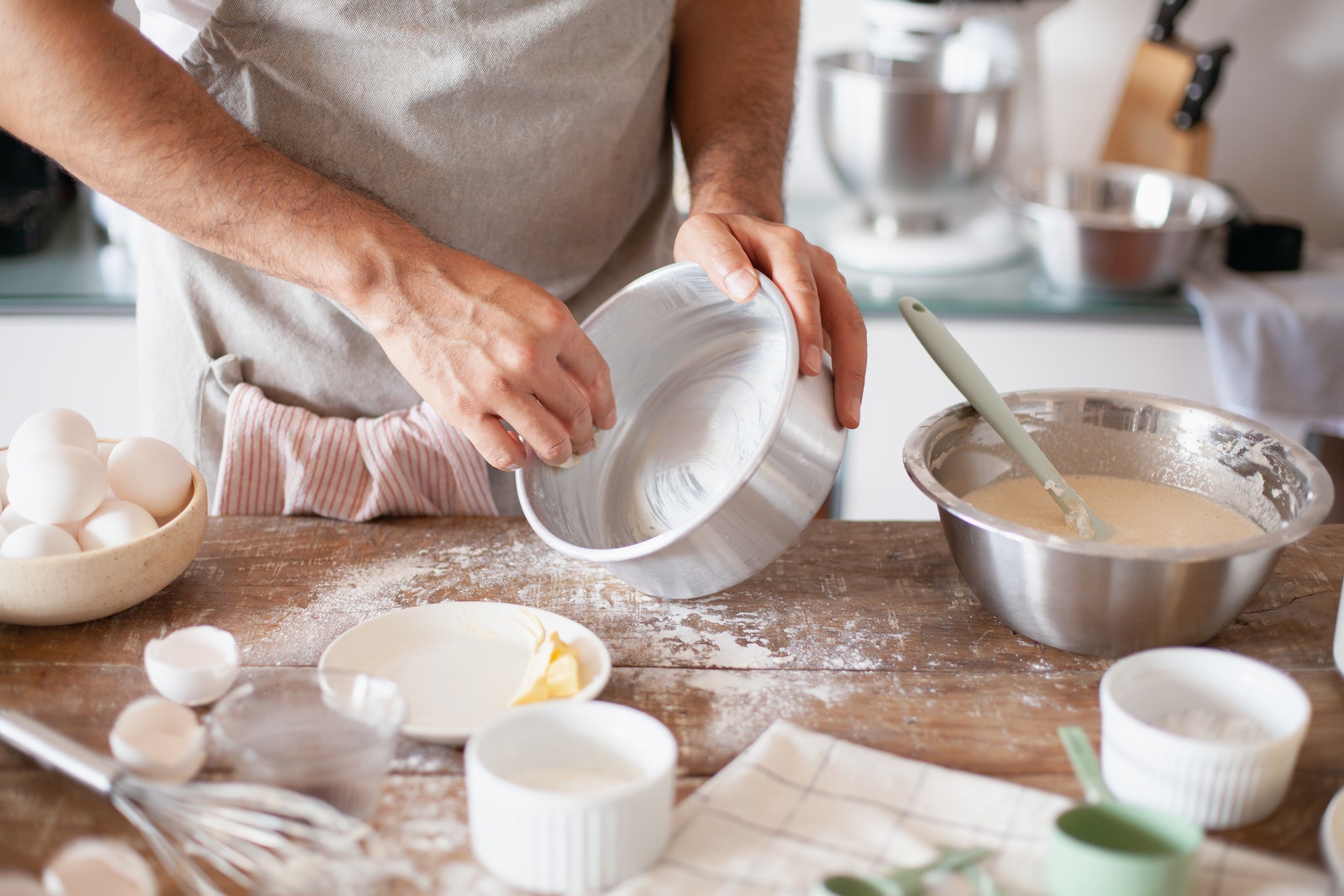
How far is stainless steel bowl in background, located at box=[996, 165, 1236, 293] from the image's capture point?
1926 millimetres

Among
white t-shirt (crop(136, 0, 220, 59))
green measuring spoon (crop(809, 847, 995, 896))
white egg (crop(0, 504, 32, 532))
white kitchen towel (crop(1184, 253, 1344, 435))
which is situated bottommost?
white kitchen towel (crop(1184, 253, 1344, 435))

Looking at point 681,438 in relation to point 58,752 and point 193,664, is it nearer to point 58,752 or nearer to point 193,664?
point 193,664

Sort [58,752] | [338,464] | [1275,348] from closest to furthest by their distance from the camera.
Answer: [58,752] < [338,464] < [1275,348]

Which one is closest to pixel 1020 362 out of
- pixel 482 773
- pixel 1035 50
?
pixel 1035 50

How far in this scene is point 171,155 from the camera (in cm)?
100

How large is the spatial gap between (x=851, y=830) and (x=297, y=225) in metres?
0.66

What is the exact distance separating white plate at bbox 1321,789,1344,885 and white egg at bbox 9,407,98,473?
3.06 ft

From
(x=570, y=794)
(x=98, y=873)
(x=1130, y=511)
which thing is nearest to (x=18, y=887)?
(x=98, y=873)

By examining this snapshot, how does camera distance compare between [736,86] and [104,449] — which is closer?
[104,449]

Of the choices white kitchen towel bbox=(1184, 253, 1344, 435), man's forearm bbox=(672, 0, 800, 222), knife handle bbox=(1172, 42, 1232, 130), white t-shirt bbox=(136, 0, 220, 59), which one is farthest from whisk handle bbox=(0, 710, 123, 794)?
knife handle bbox=(1172, 42, 1232, 130)

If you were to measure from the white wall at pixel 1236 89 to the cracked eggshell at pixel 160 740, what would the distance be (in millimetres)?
1762

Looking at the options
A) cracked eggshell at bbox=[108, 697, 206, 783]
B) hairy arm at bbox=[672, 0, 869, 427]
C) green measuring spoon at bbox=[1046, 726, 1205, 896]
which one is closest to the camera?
green measuring spoon at bbox=[1046, 726, 1205, 896]

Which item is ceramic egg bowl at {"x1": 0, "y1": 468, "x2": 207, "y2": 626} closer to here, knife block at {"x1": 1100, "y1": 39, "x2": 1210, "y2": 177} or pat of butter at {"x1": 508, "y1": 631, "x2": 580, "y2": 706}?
pat of butter at {"x1": 508, "y1": 631, "x2": 580, "y2": 706}

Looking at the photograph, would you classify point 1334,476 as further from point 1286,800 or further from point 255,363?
point 255,363
